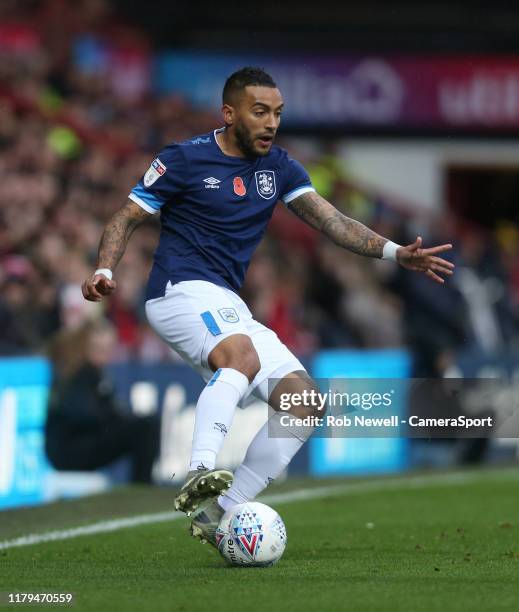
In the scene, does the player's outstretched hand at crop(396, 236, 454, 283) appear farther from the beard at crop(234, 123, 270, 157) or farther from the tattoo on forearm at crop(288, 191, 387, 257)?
the beard at crop(234, 123, 270, 157)

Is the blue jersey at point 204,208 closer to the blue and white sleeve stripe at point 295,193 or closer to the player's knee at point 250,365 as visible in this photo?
the blue and white sleeve stripe at point 295,193

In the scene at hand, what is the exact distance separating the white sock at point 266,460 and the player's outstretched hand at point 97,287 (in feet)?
3.29

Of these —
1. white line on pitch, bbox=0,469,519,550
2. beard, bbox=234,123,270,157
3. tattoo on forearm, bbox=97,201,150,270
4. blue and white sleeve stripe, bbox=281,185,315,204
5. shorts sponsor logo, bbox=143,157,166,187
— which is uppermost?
beard, bbox=234,123,270,157

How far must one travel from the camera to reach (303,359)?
14250 mm

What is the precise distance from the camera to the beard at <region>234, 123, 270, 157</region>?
25.0 feet

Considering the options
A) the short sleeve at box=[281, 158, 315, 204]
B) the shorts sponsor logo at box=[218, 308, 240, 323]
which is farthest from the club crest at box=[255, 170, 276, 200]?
the shorts sponsor logo at box=[218, 308, 240, 323]

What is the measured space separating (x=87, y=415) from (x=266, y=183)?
16.1 ft

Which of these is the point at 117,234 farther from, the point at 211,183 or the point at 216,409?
the point at 216,409

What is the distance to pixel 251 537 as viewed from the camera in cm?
711

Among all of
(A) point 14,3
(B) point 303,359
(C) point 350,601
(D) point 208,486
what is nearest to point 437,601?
(C) point 350,601

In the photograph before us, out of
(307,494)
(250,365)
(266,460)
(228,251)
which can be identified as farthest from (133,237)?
(250,365)

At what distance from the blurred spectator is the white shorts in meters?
4.49

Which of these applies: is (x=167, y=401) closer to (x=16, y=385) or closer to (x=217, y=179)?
(x=16, y=385)

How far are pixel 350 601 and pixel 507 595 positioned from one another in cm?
64
